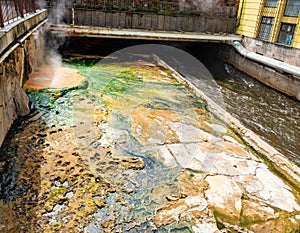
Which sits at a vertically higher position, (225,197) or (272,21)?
(272,21)

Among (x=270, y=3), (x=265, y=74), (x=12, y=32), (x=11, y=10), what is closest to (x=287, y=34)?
(x=265, y=74)

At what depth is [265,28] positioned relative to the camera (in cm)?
1304

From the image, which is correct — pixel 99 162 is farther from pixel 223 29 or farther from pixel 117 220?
pixel 223 29

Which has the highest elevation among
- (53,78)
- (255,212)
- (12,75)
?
(12,75)

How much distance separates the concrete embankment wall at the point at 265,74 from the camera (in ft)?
34.2

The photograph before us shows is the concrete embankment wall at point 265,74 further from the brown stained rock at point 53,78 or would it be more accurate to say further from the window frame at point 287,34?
the brown stained rock at point 53,78

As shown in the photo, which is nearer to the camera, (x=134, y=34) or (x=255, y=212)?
(x=255, y=212)

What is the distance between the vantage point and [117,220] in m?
3.71

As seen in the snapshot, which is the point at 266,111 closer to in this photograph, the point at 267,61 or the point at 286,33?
the point at 267,61

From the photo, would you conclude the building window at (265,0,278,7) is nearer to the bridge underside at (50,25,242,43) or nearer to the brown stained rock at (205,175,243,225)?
the bridge underside at (50,25,242,43)

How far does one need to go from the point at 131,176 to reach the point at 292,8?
→ 11.2 m

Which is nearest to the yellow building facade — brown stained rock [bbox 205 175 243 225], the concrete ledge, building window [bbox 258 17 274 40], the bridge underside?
building window [bbox 258 17 274 40]

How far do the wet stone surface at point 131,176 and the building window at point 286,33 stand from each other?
7.15 metres

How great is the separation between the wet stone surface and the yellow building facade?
7266mm
